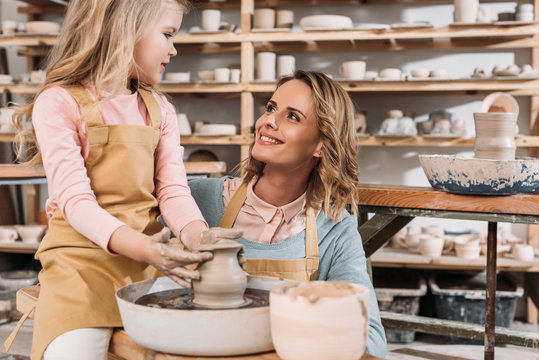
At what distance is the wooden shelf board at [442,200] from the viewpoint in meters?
1.99

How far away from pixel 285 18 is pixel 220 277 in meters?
3.57

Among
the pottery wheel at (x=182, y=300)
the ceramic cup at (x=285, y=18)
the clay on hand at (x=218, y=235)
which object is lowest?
the pottery wheel at (x=182, y=300)

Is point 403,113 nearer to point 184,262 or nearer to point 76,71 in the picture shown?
point 76,71

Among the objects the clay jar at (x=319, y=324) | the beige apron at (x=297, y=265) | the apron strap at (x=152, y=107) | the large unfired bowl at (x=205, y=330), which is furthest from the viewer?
the beige apron at (x=297, y=265)

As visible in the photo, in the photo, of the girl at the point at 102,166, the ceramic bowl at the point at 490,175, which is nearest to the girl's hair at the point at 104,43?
the girl at the point at 102,166

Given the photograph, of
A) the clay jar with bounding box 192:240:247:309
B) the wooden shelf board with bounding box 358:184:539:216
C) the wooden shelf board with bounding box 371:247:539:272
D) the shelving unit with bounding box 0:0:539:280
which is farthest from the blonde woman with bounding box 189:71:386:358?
the wooden shelf board with bounding box 371:247:539:272

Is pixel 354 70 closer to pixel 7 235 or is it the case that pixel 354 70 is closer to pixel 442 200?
pixel 442 200

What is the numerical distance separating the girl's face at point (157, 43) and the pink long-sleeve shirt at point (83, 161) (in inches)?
3.8

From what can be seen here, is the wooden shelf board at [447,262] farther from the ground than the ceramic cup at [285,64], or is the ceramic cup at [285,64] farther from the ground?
the ceramic cup at [285,64]

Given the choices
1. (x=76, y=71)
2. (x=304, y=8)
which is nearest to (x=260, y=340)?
(x=76, y=71)

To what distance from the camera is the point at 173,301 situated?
117cm

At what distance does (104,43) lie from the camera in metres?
1.48

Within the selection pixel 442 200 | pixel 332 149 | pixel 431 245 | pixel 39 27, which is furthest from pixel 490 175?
pixel 39 27

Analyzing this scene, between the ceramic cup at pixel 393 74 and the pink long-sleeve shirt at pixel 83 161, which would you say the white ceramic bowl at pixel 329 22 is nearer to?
the ceramic cup at pixel 393 74
